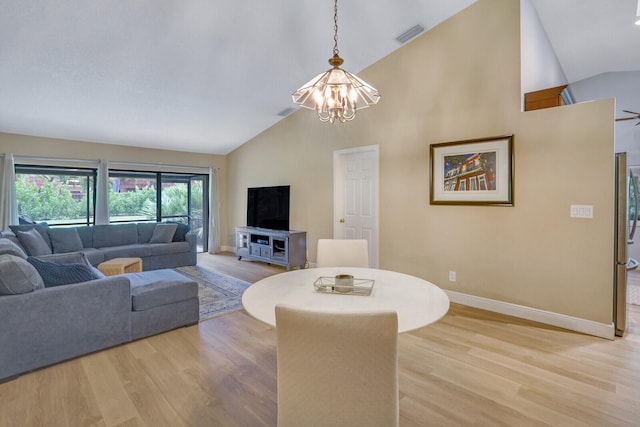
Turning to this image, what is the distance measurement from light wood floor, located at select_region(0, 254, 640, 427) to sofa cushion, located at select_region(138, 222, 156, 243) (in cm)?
326

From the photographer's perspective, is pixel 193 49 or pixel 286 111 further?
pixel 286 111

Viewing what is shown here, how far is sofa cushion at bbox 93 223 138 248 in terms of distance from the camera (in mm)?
5078

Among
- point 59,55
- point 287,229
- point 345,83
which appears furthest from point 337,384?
point 287,229

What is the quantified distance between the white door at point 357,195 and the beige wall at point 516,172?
15 cm

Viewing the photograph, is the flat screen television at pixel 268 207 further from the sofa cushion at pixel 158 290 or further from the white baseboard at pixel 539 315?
the white baseboard at pixel 539 315

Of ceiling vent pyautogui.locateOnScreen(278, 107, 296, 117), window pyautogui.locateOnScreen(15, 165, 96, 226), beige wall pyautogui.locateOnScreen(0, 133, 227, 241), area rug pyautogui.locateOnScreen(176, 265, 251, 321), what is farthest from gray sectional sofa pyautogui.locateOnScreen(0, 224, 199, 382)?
ceiling vent pyautogui.locateOnScreen(278, 107, 296, 117)

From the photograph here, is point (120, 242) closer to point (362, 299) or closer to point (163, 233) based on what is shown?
point (163, 233)

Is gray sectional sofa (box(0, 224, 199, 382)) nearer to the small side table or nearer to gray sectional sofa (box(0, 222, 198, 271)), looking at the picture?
the small side table

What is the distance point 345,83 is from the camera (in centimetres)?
198

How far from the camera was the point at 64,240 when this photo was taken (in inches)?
180

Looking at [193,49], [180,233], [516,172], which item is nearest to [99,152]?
[180,233]

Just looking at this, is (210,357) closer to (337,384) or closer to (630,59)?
(337,384)

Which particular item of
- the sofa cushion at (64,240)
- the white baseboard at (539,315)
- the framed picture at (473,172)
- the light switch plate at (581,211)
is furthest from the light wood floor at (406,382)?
the sofa cushion at (64,240)

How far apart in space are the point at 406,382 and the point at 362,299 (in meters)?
0.91
